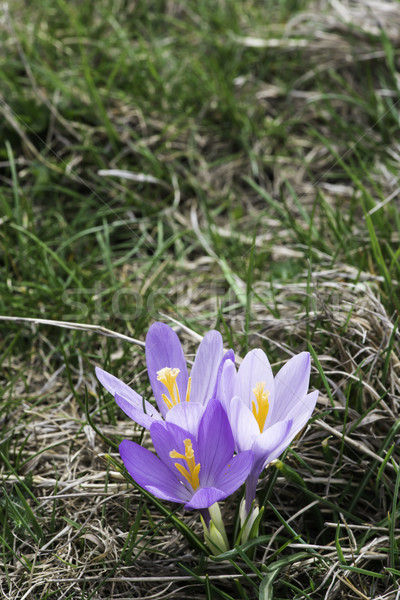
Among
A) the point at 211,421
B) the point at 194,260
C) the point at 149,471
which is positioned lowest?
the point at 194,260

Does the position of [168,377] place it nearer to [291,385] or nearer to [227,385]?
[227,385]

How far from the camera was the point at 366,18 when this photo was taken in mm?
3041

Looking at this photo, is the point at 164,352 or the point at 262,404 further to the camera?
the point at 164,352

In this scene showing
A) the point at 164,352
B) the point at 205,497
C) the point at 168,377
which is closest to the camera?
the point at 205,497

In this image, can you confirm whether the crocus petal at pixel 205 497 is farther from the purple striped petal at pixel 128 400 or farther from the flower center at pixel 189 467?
the purple striped petal at pixel 128 400

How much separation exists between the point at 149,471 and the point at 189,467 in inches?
3.0

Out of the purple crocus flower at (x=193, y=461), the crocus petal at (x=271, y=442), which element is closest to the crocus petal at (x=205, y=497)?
the purple crocus flower at (x=193, y=461)

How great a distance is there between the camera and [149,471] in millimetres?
1110

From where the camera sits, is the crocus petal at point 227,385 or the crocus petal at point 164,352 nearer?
the crocus petal at point 227,385

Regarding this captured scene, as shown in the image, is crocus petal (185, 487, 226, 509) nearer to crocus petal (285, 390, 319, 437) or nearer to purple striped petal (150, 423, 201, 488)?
purple striped petal (150, 423, 201, 488)

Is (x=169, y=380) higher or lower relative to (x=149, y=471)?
higher

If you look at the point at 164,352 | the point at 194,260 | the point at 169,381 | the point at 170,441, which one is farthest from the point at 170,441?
the point at 194,260

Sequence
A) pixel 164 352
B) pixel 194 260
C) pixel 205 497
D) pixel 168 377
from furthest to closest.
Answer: pixel 194 260 → pixel 164 352 → pixel 168 377 → pixel 205 497

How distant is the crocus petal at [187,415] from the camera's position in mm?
1072
